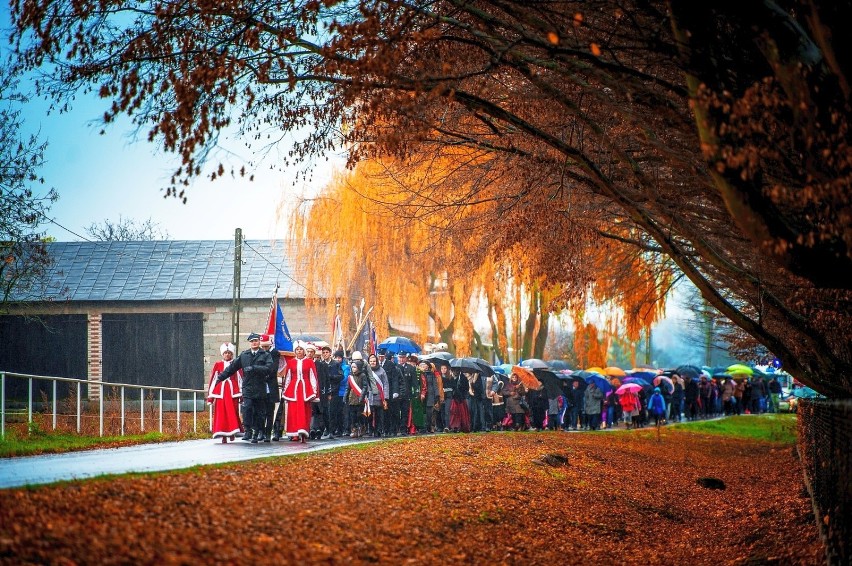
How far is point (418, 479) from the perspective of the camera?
488 inches

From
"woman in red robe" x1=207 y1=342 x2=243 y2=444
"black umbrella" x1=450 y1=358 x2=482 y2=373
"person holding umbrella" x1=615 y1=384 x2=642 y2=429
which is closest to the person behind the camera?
"woman in red robe" x1=207 y1=342 x2=243 y2=444

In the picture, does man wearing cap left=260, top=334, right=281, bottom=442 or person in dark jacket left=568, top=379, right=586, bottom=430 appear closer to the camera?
man wearing cap left=260, top=334, right=281, bottom=442

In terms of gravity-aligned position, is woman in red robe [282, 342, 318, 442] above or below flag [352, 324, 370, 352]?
below

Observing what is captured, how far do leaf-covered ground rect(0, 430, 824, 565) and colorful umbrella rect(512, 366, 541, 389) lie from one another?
10.1 meters

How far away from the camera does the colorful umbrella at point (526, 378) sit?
30172mm

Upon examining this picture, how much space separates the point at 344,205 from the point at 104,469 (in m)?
23.5

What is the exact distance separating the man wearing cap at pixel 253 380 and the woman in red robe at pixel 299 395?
27.4 inches

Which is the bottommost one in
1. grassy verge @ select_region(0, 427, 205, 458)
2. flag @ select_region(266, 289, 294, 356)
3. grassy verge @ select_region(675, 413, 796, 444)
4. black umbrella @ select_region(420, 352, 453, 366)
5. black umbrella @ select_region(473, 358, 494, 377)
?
grassy verge @ select_region(675, 413, 796, 444)

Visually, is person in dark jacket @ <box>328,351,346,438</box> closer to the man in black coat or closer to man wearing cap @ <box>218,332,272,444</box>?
the man in black coat

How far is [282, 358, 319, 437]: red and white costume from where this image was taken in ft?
68.1

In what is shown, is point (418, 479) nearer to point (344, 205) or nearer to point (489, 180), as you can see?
point (489, 180)

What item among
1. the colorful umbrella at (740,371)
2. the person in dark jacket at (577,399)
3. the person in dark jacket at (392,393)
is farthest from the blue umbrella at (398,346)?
the colorful umbrella at (740,371)

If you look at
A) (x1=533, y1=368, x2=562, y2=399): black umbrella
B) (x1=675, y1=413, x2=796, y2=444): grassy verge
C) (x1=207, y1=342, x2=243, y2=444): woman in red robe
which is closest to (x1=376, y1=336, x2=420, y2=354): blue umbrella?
(x1=533, y1=368, x2=562, y2=399): black umbrella

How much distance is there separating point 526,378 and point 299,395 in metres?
11.1
